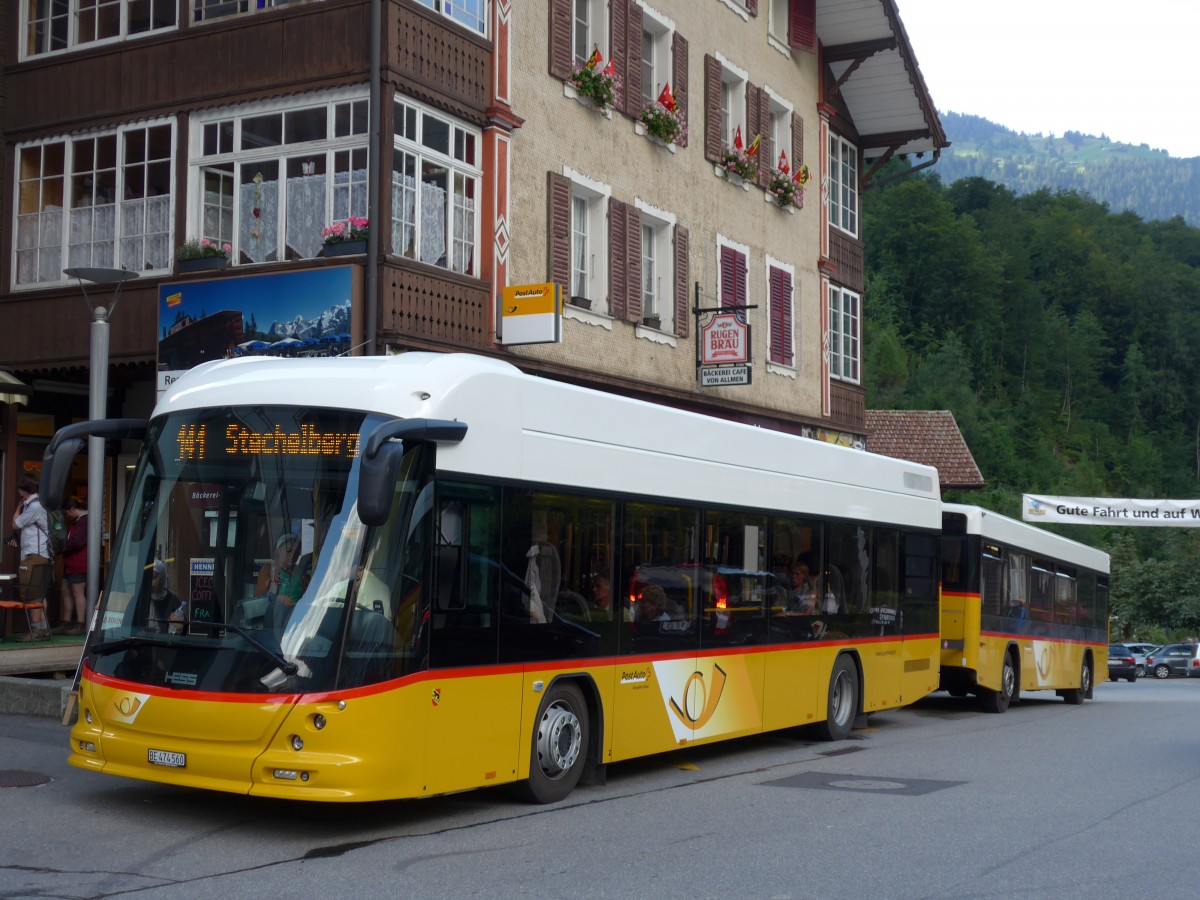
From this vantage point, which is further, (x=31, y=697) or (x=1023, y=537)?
(x=1023, y=537)

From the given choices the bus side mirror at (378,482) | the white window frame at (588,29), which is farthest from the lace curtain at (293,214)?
the bus side mirror at (378,482)

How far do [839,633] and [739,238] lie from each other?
37.6ft

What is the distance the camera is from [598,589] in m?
10.8

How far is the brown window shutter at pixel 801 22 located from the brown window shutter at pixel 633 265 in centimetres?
742

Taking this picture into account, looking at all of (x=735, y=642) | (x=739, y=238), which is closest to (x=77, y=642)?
(x=735, y=642)

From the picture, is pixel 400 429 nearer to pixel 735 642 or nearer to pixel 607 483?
pixel 607 483

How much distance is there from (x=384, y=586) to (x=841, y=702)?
25.8ft

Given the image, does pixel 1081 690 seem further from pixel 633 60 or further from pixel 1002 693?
pixel 633 60

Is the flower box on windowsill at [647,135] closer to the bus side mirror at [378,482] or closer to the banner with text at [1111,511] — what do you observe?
the bus side mirror at [378,482]

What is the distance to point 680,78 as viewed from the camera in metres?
23.3

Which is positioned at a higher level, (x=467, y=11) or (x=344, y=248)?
(x=467, y=11)

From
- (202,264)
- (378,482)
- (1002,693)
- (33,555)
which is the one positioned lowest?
(1002,693)

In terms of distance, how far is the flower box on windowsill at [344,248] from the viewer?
1638 cm

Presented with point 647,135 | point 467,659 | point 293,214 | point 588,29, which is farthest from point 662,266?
point 467,659
